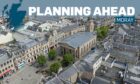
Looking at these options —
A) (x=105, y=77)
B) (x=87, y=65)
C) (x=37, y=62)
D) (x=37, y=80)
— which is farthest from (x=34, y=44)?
(x=105, y=77)

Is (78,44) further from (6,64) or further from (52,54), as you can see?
(6,64)

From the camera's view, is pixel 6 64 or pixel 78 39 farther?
pixel 78 39

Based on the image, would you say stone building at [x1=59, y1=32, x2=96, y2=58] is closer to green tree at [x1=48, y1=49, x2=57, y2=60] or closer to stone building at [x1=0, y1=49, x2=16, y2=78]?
green tree at [x1=48, y1=49, x2=57, y2=60]

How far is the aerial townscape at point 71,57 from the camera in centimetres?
4588

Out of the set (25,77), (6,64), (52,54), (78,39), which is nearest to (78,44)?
(78,39)

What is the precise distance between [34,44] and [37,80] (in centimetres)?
1306

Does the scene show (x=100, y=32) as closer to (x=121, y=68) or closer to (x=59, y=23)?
(x=59, y=23)

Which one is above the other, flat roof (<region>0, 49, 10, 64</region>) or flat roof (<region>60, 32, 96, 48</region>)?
flat roof (<region>60, 32, 96, 48</region>)

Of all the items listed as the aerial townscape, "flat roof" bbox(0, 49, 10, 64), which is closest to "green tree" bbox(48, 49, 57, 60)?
the aerial townscape

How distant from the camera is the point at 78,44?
62.0 m

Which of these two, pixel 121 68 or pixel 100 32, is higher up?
pixel 100 32

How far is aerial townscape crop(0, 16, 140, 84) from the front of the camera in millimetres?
45878

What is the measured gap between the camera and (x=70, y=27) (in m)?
75.4

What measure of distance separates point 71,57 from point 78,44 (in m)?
7.56
